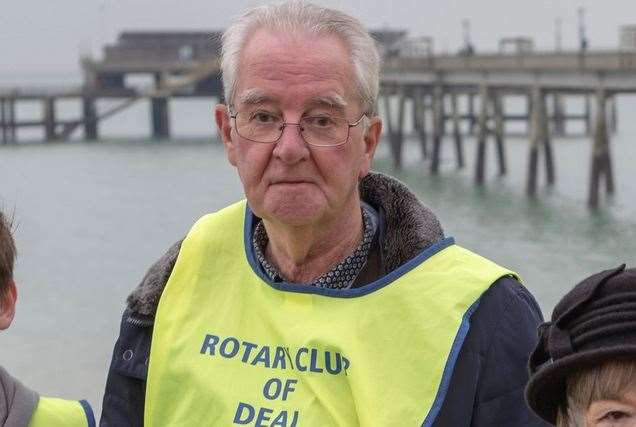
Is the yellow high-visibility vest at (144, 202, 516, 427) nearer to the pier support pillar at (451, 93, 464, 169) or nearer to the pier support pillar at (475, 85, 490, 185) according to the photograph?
the pier support pillar at (475, 85, 490, 185)

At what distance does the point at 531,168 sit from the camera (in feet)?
106

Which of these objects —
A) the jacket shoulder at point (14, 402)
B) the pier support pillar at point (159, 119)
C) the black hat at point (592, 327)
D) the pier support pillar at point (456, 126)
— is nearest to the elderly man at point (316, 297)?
the jacket shoulder at point (14, 402)

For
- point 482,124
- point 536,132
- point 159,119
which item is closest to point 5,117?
point 159,119

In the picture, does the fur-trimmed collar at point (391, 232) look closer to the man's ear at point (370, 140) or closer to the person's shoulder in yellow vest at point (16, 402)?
the man's ear at point (370, 140)

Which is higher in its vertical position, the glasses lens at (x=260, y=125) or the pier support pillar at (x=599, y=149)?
the glasses lens at (x=260, y=125)

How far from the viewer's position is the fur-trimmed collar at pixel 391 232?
2.71 metres

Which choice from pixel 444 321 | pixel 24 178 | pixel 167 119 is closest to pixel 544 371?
pixel 444 321

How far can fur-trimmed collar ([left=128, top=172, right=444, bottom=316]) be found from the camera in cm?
271

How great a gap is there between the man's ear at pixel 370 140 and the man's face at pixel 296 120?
0.02 meters

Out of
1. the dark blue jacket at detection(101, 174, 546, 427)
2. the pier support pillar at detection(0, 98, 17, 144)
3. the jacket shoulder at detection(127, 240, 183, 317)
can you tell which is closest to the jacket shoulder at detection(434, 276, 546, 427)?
the dark blue jacket at detection(101, 174, 546, 427)

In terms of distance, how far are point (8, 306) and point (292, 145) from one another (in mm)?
656

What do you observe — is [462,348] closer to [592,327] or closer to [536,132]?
[592,327]

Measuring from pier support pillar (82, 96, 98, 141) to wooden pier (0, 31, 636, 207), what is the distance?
0.05 m

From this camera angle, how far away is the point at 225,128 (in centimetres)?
286
